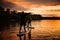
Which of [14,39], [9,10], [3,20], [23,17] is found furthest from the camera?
[3,20]

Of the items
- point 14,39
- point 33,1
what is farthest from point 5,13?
point 14,39

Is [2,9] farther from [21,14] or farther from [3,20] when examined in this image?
[21,14]

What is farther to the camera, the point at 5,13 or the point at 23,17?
the point at 5,13

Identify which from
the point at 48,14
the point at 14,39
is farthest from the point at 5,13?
the point at 14,39

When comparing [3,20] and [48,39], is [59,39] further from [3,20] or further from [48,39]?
[3,20]

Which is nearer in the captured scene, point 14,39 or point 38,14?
point 14,39

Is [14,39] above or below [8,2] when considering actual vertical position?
below

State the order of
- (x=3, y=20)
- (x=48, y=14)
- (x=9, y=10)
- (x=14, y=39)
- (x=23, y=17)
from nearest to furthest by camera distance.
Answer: (x=23, y=17), (x=14, y=39), (x=9, y=10), (x=48, y=14), (x=3, y=20)

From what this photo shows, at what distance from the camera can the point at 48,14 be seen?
495 inches

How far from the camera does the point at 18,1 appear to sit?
1220 cm

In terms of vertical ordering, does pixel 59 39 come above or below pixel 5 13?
below

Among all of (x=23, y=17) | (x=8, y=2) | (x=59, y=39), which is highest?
(x=8, y=2)

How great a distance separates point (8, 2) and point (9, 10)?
0.62m

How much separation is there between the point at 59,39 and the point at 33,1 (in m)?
6.67
